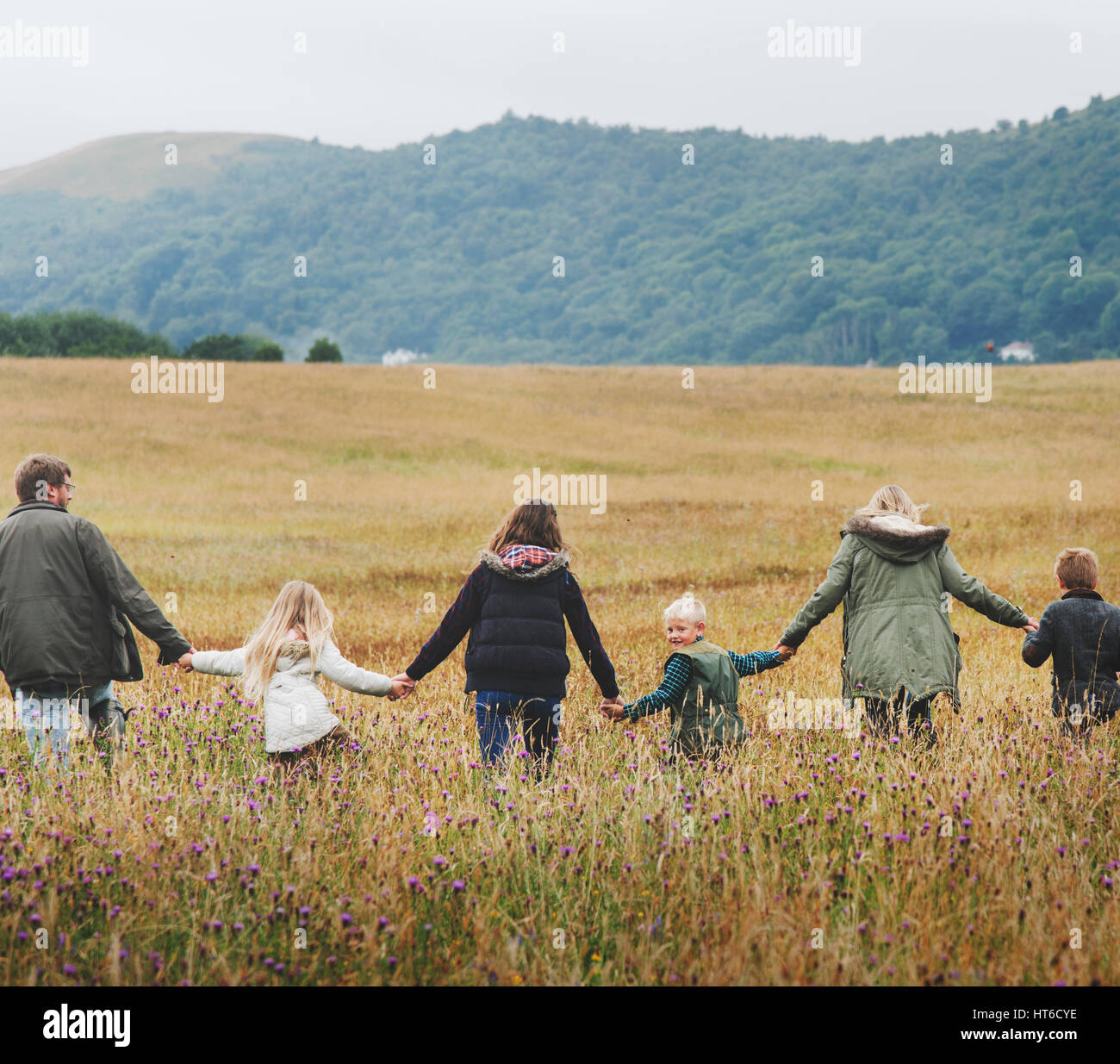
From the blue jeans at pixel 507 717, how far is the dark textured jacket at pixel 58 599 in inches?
70.1

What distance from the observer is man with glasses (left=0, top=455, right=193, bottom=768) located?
541cm

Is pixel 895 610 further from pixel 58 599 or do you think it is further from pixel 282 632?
pixel 58 599

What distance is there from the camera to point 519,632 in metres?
5.41

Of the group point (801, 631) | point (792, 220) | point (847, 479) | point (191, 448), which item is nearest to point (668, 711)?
point (801, 631)

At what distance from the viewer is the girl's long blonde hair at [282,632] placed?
5328 mm

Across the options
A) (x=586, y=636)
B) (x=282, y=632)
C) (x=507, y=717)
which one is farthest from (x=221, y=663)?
(x=586, y=636)

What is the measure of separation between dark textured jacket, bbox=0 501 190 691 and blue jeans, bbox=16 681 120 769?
9cm

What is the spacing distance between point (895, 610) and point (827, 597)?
1.26 feet

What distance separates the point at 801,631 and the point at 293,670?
2907mm

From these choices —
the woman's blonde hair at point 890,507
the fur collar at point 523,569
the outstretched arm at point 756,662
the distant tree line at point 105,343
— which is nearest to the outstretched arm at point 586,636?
the fur collar at point 523,569

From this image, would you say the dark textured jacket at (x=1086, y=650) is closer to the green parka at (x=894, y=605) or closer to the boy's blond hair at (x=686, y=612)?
the green parka at (x=894, y=605)

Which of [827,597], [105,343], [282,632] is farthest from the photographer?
[105,343]

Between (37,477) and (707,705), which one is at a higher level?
(37,477)

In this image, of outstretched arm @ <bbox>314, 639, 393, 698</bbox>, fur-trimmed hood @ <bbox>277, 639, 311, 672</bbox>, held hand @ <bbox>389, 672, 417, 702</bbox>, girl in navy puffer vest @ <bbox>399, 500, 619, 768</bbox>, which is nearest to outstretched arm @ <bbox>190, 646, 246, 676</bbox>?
fur-trimmed hood @ <bbox>277, 639, 311, 672</bbox>
